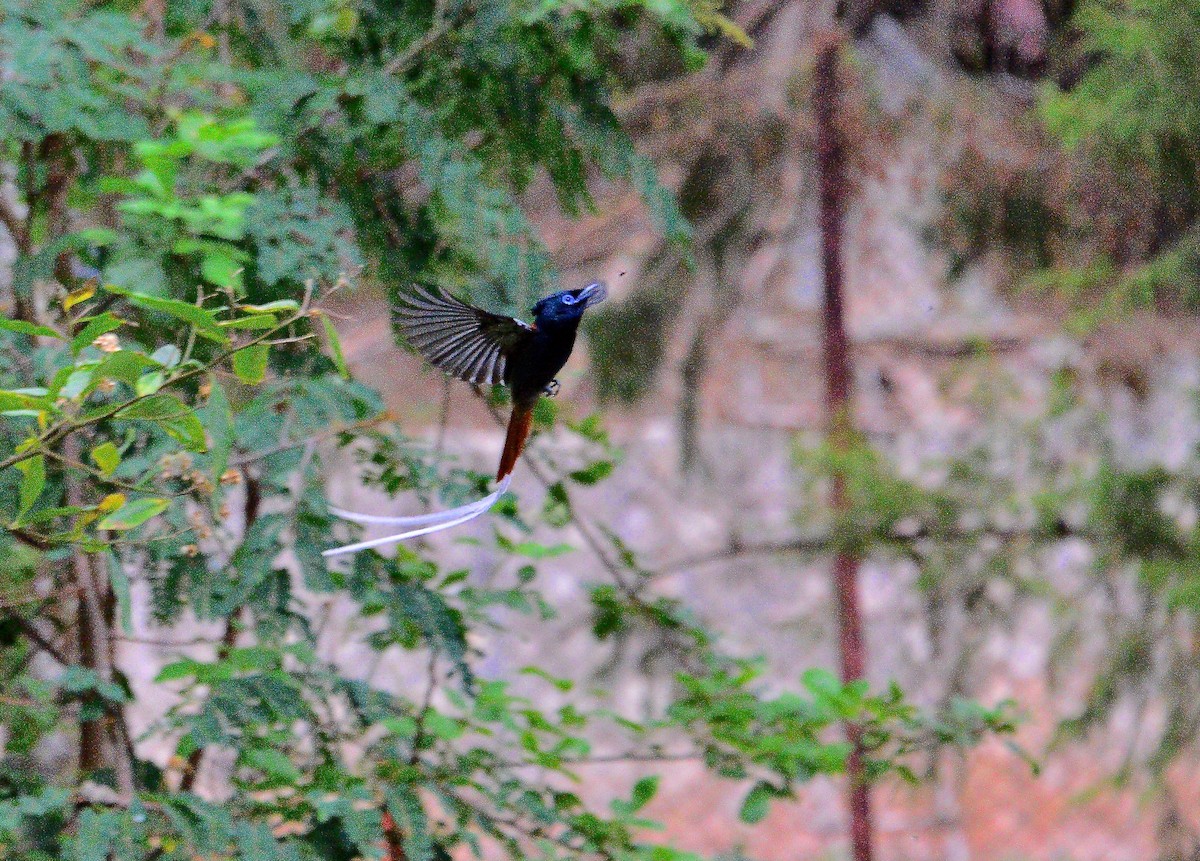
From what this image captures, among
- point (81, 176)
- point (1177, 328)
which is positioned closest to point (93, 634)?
point (81, 176)

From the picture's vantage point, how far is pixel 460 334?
146 centimetres

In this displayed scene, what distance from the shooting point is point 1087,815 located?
8.17 m

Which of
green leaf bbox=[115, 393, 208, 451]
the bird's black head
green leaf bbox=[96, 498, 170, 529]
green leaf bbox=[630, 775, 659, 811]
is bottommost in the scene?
green leaf bbox=[630, 775, 659, 811]

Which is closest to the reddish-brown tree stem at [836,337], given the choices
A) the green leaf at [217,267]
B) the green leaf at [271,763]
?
the green leaf at [271,763]

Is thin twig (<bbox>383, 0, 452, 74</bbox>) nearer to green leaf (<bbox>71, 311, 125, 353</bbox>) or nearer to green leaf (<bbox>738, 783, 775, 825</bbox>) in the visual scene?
green leaf (<bbox>71, 311, 125, 353</bbox>)

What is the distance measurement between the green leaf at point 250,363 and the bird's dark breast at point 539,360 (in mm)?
301

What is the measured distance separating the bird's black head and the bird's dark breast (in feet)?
0.05

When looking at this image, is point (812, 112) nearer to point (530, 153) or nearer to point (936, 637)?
point (936, 637)

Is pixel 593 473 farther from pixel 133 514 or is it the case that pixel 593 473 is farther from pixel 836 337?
pixel 836 337

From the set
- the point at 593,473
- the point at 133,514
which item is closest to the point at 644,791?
the point at 593,473

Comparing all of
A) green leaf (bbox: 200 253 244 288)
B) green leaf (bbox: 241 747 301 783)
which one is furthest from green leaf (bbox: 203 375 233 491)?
green leaf (bbox: 241 747 301 783)

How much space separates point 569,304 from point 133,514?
1.66 feet

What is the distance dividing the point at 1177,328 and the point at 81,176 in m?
3.41

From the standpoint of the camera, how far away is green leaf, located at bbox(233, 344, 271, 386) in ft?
4.22
